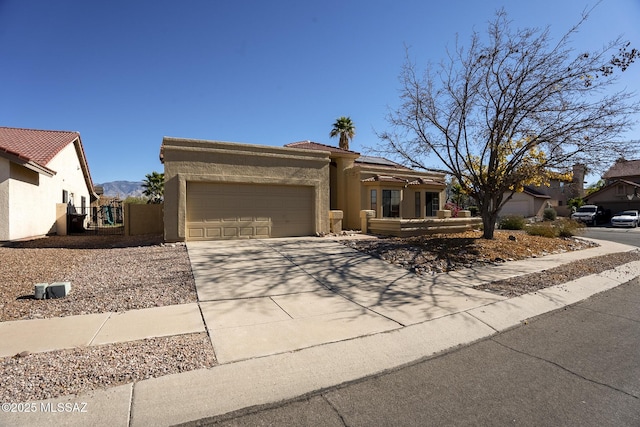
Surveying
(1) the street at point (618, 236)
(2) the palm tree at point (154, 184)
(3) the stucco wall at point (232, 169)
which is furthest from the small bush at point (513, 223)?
(2) the palm tree at point (154, 184)

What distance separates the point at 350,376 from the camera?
3.58 meters

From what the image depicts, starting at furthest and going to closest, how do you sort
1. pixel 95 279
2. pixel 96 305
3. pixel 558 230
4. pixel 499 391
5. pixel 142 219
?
pixel 142 219 → pixel 558 230 → pixel 95 279 → pixel 96 305 → pixel 499 391

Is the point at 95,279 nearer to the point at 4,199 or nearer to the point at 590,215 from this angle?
the point at 4,199

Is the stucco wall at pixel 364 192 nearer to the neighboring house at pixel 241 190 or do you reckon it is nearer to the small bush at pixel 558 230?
the neighboring house at pixel 241 190

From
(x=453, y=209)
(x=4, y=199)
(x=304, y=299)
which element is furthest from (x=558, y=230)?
(x=4, y=199)

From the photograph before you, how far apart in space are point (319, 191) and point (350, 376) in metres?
12.5

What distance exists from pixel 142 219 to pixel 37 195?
14.5 ft

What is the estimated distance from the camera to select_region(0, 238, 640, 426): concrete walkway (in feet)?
9.95

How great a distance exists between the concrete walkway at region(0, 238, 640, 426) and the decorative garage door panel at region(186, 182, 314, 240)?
5.00m

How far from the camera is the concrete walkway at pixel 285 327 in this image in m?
3.03

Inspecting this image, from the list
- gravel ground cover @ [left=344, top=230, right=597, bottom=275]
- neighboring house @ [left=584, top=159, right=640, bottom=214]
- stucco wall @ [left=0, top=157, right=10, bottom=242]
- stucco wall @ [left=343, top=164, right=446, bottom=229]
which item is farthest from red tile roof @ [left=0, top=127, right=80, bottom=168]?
neighboring house @ [left=584, top=159, right=640, bottom=214]

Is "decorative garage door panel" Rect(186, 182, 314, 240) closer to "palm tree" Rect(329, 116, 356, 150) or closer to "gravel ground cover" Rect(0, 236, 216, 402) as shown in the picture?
"gravel ground cover" Rect(0, 236, 216, 402)

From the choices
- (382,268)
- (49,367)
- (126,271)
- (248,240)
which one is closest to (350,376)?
(49,367)

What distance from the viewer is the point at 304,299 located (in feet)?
20.5
